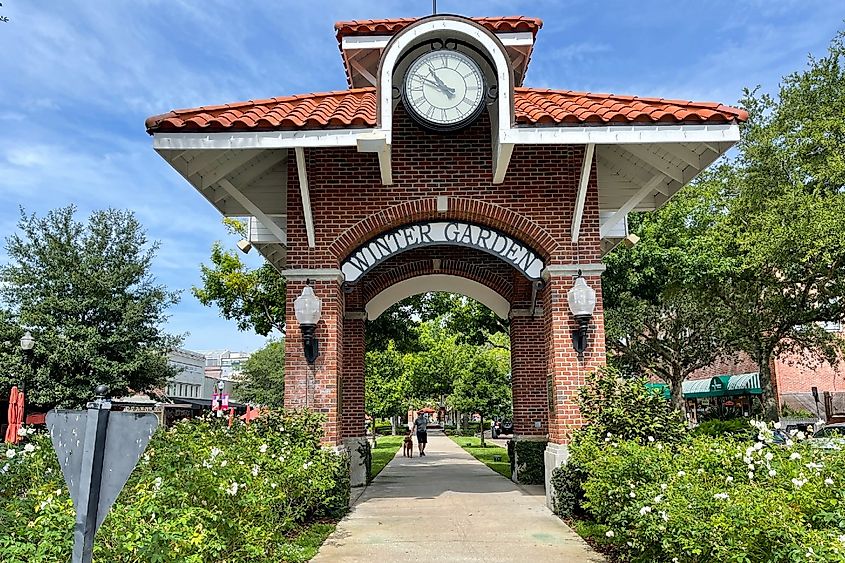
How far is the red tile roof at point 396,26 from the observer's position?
35.6ft

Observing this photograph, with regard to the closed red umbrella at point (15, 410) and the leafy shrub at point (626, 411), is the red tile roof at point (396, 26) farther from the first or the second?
the closed red umbrella at point (15, 410)

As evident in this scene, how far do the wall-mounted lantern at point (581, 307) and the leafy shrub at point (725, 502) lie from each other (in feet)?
8.66

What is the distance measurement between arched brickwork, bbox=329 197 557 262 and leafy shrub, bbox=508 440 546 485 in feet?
15.7

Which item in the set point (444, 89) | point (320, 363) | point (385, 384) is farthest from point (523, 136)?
point (385, 384)

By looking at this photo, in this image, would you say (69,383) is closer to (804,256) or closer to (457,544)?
(457,544)

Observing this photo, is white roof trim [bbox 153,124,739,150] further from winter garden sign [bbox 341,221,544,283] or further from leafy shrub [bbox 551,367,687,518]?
leafy shrub [bbox 551,367,687,518]

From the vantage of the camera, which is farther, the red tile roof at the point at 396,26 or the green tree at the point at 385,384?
the green tree at the point at 385,384

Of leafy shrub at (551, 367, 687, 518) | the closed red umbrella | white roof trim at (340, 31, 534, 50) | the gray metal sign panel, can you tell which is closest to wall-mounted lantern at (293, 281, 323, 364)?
leafy shrub at (551, 367, 687, 518)

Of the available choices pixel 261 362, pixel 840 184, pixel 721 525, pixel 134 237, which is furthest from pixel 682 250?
pixel 261 362

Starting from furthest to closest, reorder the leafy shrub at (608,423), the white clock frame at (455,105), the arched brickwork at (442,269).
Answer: the arched brickwork at (442,269) → the white clock frame at (455,105) → the leafy shrub at (608,423)

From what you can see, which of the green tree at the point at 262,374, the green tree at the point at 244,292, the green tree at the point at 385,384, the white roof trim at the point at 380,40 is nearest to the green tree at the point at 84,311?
the green tree at the point at 244,292

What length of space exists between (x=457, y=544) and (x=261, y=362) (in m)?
63.9

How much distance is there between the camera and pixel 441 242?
10258mm

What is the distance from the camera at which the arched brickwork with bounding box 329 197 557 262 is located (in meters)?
10.1
